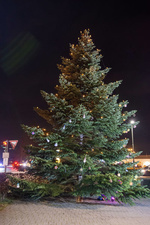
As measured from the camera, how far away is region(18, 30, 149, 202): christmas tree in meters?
8.62

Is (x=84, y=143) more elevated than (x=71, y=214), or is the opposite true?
(x=84, y=143)

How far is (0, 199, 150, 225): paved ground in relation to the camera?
6500mm

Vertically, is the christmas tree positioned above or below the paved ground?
above

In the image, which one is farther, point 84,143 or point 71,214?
point 84,143

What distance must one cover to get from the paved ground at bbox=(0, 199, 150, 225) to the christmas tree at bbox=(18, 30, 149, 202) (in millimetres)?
533

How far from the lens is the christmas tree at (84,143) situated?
28.3 feet

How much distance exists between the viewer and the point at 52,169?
9086 mm

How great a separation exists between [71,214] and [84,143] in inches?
126

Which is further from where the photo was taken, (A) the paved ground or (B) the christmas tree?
(B) the christmas tree

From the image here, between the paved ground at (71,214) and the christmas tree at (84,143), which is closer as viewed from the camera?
the paved ground at (71,214)

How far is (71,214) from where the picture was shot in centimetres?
729

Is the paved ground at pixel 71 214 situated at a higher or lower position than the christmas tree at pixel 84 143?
lower

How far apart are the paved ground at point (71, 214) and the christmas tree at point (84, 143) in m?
0.53

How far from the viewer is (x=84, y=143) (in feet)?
31.8
